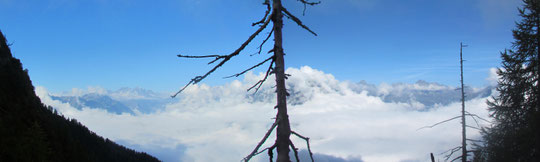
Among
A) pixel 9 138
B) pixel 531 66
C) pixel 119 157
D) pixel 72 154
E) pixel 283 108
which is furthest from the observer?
pixel 119 157

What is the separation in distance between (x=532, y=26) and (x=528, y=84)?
3816 millimetres

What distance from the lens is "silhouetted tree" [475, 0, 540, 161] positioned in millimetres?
18641

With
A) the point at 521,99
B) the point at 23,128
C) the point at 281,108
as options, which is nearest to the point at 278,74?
the point at 281,108

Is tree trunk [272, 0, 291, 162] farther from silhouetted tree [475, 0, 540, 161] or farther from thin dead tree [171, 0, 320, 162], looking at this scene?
silhouetted tree [475, 0, 540, 161]

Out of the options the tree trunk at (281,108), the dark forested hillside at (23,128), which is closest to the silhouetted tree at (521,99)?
the tree trunk at (281,108)

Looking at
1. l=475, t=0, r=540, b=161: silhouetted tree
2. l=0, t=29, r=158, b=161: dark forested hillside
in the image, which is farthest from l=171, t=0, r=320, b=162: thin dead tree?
l=475, t=0, r=540, b=161: silhouetted tree

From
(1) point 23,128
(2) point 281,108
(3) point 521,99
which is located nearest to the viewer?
(2) point 281,108

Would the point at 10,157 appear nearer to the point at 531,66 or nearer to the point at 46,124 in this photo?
the point at 46,124

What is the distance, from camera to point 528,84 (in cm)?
1936

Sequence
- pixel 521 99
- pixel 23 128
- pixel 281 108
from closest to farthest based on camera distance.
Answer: pixel 281 108 → pixel 23 128 → pixel 521 99

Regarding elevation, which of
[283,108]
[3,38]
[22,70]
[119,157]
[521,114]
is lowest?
[119,157]

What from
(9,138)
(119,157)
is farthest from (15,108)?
(119,157)

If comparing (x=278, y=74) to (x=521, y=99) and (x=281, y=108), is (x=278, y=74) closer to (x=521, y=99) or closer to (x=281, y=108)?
Answer: (x=281, y=108)

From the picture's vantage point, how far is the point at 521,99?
20609 millimetres
